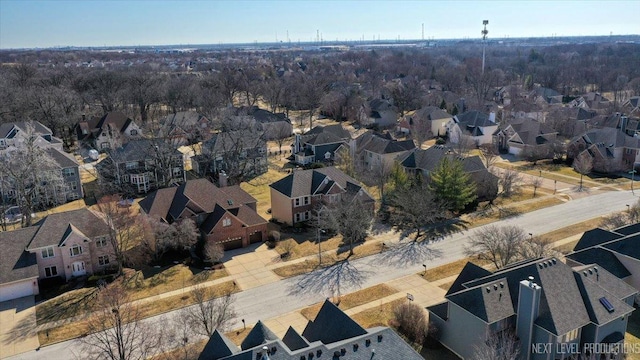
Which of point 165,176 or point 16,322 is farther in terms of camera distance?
point 165,176

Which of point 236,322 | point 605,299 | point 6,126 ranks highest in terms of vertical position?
point 6,126

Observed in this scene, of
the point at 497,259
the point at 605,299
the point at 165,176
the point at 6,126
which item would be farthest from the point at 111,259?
the point at 6,126

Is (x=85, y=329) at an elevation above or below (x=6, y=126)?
below

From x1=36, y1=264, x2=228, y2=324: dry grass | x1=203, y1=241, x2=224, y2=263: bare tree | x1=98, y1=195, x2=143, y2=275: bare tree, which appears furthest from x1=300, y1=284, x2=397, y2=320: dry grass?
x1=98, y1=195, x2=143, y2=275: bare tree

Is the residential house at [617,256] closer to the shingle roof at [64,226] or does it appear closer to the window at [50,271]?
the shingle roof at [64,226]

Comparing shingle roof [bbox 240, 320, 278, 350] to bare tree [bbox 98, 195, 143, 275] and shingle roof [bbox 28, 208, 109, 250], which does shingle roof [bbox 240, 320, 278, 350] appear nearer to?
bare tree [bbox 98, 195, 143, 275]

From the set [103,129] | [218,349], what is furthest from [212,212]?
[103,129]

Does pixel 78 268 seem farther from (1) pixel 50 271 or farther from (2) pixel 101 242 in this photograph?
(2) pixel 101 242

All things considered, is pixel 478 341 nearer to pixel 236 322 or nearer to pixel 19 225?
pixel 236 322
